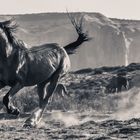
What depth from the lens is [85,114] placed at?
45.9ft

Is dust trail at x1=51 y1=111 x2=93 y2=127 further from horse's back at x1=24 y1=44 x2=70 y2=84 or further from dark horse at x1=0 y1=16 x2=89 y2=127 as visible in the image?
horse's back at x1=24 y1=44 x2=70 y2=84

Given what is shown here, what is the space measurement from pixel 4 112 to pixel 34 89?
3.44 metres

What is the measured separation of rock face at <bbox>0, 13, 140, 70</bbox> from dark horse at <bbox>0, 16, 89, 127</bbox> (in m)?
50.3

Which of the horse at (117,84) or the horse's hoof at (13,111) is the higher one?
the horse's hoof at (13,111)

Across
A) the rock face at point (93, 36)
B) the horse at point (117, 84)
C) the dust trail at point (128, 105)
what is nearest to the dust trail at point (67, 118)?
the dust trail at point (128, 105)

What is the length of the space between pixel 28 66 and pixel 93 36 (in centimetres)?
5695

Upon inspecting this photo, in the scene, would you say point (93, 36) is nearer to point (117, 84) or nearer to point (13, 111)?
point (117, 84)

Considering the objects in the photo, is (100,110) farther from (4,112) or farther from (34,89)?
(34,89)

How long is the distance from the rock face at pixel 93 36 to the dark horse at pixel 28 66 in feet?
165

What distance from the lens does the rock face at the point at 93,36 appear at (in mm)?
64875

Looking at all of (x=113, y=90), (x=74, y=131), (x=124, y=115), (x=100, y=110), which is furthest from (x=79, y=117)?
(x=113, y=90)

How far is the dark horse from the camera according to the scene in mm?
10891

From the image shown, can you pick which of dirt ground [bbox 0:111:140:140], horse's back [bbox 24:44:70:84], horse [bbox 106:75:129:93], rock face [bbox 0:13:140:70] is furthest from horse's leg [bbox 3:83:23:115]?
rock face [bbox 0:13:140:70]

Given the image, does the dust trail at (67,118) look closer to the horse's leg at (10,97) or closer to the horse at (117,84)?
the horse's leg at (10,97)
